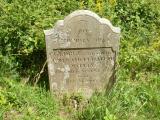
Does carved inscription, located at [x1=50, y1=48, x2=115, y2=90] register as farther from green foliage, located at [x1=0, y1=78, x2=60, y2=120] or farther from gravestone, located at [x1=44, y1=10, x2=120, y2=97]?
green foliage, located at [x1=0, y1=78, x2=60, y2=120]

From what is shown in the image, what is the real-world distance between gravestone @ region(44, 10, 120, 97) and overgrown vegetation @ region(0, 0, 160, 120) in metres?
0.18

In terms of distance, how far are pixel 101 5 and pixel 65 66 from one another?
1.27m

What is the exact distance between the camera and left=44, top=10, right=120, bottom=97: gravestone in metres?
4.36

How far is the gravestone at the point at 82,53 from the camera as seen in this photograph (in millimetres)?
4355

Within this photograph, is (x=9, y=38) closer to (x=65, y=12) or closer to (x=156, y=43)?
(x=65, y=12)

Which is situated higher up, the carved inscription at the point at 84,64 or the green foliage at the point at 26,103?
the carved inscription at the point at 84,64

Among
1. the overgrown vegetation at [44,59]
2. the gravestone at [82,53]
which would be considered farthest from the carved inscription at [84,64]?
the overgrown vegetation at [44,59]

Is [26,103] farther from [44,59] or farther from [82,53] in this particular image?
[82,53]

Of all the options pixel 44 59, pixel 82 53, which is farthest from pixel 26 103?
pixel 82 53

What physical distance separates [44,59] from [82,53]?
750 millimetres

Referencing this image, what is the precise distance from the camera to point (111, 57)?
4.66m

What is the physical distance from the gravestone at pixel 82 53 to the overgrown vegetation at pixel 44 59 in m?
0.18

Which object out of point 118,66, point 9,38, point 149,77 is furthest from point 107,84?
point 9,38

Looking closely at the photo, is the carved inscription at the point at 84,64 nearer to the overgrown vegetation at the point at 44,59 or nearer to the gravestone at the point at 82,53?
the gravestone at the point at 82,53
